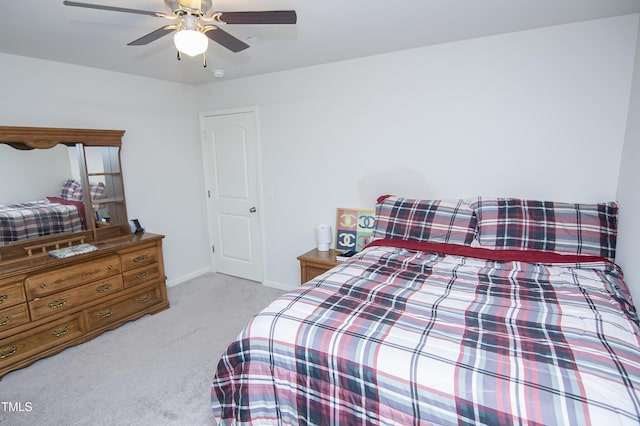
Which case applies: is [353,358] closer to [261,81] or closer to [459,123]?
[459,123]

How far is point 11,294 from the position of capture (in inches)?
87.9

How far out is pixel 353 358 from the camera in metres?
1.22

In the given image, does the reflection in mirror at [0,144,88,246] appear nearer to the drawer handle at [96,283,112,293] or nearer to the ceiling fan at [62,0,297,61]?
the drawer handle at [96,283,112,293]

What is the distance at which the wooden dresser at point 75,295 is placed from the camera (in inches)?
89.0

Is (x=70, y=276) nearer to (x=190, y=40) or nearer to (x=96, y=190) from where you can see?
(x=96, y=190)

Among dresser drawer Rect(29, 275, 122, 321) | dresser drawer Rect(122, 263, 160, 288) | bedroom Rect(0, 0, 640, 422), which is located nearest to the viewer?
bedroom Rect(0, 0, 640, 422)

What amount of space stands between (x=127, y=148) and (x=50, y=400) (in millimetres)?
2243

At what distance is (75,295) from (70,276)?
0.52 ft

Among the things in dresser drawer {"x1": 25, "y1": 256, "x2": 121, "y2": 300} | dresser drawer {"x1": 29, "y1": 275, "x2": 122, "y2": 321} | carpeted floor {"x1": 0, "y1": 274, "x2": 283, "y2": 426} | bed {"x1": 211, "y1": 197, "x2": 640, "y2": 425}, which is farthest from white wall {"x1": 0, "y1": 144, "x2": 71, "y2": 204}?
bed {"x1": 211, "y1": 197, "x2": 640, "y2": 425}

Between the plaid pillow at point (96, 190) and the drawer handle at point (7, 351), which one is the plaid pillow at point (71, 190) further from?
the drawer handle at point (7, 351)

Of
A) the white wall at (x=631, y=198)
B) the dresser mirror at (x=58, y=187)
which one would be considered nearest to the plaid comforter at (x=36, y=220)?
the dresser mirror at (x=58, y=187)

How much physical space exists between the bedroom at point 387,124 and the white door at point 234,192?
0.14 meters

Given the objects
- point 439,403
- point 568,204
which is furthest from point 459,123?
point 439,403

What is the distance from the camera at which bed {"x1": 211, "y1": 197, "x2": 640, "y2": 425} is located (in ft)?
3.32
